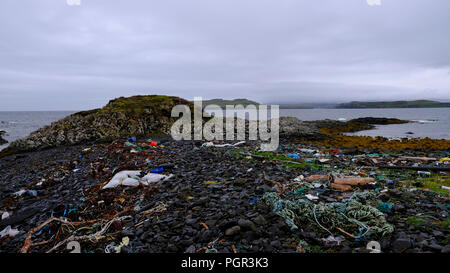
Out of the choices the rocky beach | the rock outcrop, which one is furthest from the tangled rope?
the rock outcrop

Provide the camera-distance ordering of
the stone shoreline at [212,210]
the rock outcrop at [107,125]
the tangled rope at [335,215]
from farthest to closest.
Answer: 1. the rock outcrop at [107,125]
2. the tangled rope at [335,215]
3. the stone shoreline at [212,210]

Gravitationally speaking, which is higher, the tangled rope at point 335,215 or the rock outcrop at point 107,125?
the rock outcrop at point 107,125

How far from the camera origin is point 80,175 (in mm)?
8883

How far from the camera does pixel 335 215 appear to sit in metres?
4.18

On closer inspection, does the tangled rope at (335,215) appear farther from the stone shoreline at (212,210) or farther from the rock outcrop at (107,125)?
the rock outcrop at (107,125)

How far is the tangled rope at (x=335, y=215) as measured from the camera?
383 cm

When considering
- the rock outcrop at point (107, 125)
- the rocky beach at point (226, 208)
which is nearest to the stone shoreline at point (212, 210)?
the rocky beach at point (226, 208)

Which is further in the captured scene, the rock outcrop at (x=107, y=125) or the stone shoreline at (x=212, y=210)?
the rock outcrop at (x=107, y=125)

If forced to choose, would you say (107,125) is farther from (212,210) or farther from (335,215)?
(335,215)

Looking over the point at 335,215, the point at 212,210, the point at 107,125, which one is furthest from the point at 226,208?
the point at 107,125

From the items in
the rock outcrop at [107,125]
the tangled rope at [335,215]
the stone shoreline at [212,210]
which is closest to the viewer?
the stone shoreline at [212,210]

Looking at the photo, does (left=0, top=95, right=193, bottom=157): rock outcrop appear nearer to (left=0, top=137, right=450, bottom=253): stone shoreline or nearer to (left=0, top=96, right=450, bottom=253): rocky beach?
(left=0, top=96, right=450, bottom=253): rocky beach

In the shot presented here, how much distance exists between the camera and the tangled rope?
3.83 metres
